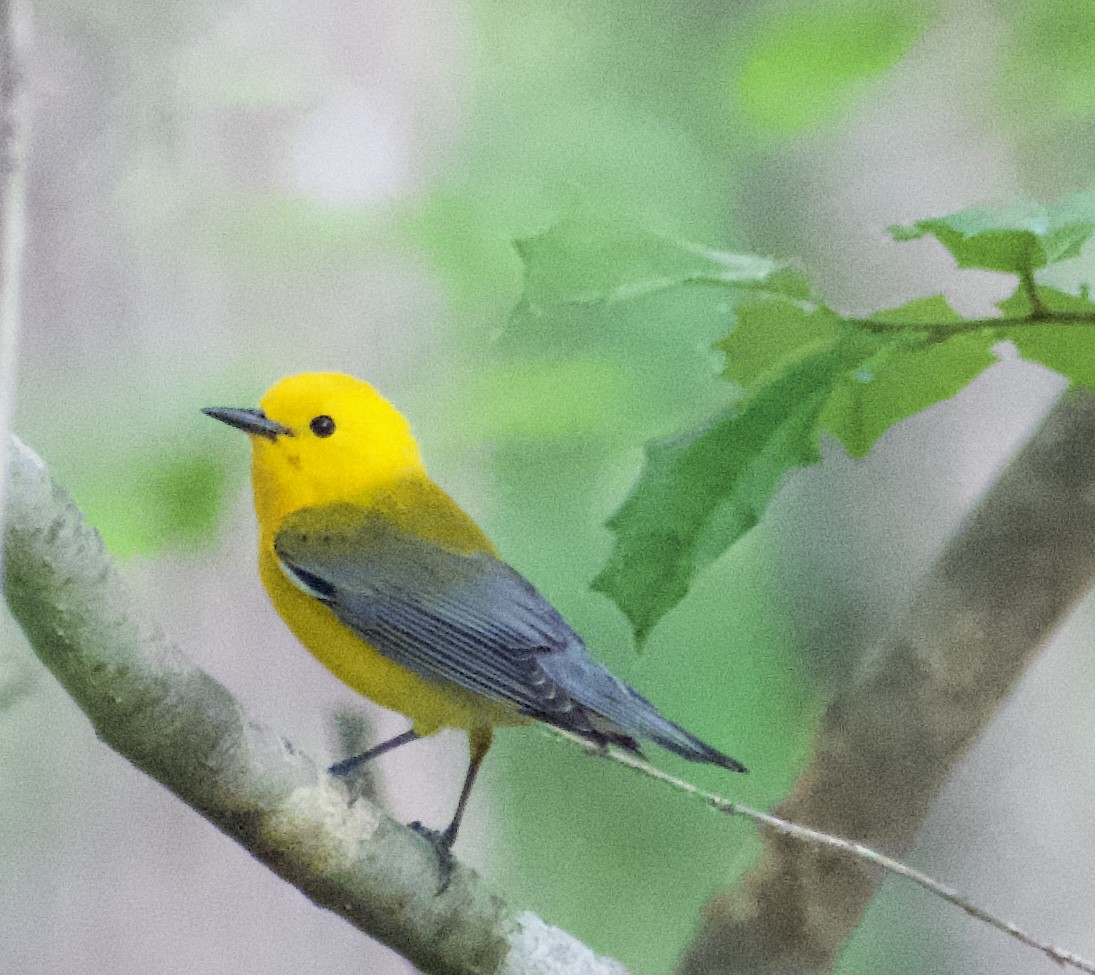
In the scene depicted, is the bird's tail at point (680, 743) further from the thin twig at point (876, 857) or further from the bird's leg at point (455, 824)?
the bird's leg at point (455, 824)

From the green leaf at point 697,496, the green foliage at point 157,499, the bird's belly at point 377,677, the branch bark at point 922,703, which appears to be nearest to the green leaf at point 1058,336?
the green leaf at point 697,496

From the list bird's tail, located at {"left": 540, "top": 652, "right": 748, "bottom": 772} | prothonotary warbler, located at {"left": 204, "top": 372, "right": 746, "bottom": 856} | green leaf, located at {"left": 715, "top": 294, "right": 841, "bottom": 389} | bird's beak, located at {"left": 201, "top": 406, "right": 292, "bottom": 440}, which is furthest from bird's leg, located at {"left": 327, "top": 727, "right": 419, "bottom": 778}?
green leaf, located at {"left": 715, "top": 294, "right": 841, "bottom": 389}

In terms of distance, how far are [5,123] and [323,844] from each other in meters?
0.37

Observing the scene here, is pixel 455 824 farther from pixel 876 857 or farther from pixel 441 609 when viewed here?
pixel 876 857

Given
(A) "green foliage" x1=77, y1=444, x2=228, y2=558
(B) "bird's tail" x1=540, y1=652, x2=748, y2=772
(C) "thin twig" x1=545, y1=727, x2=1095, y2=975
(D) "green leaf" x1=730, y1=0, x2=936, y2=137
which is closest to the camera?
(C) "thin twig" x1=545, y1=727, x2=1095, y2=975

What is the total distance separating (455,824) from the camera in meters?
0.81

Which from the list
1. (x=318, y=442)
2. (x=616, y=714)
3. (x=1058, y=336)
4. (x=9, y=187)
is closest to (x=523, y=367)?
(x=318, y=442)

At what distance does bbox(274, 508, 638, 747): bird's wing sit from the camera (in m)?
0.83

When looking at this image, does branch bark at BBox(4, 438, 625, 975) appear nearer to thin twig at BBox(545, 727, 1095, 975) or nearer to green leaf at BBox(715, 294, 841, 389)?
thin twig at BBox(545, 727, 1095, 975)

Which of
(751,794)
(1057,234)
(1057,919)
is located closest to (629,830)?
(751,794)

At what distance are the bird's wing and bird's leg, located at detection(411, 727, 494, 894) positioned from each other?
65mm

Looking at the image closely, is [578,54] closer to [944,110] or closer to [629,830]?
A: [944,110]

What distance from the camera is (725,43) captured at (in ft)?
3.63

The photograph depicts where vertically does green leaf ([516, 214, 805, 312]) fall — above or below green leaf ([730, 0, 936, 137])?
below
